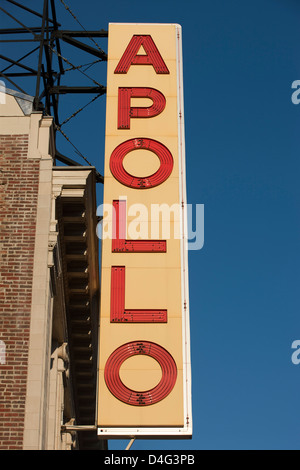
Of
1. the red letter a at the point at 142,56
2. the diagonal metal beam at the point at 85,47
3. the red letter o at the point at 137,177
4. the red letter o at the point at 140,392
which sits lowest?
the red letter o at the point at 140,392

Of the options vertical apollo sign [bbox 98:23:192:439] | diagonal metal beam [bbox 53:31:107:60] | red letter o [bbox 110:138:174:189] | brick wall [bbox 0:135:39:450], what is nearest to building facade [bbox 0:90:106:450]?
brick wall [bbox 0:135:39:450]

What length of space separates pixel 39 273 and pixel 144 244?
3.24m

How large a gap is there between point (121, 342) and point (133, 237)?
3.18 meters

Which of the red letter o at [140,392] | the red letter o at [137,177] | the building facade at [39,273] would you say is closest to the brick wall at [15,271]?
the building facade at [39,273]

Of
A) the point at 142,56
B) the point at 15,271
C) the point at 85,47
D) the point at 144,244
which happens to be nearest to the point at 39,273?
the point at 15,271

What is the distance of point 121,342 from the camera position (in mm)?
23203

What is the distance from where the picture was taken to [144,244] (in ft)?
81.6

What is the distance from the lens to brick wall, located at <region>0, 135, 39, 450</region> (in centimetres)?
2128

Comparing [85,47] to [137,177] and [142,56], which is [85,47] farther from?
[137,177]

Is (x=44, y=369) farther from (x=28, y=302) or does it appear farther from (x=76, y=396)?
(x=76, y=396)

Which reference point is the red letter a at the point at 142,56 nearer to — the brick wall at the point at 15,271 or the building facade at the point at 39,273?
the building facade at the point at 39,273

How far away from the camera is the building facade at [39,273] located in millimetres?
21609

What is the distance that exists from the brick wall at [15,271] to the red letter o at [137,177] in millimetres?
2493
